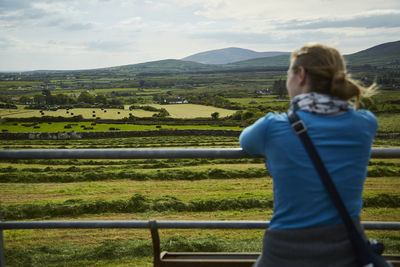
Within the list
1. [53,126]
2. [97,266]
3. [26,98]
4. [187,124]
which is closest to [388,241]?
[97,266]

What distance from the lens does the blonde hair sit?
5.47 feet

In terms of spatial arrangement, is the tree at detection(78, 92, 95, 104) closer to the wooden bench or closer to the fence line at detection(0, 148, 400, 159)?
the fence line at detection(0, 148, 400, 159)

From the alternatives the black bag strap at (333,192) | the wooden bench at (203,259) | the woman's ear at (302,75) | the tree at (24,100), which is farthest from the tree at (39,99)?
the black bag strap at (333,192)

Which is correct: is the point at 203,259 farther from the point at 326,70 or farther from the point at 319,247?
the point at 326,70

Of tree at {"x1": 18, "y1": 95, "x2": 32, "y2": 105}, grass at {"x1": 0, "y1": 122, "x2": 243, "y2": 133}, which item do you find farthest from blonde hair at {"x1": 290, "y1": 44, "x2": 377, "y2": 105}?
tree at {"x1": 18, "y1": 95, "x2": 32, "y2": 105}

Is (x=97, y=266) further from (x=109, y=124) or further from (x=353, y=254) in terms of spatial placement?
(x=109, y=124)

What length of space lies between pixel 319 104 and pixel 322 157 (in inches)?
10.1

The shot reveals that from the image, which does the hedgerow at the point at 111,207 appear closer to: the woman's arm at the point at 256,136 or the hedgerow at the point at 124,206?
the hedgerow at the point at 124,206

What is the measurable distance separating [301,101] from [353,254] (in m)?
0.77

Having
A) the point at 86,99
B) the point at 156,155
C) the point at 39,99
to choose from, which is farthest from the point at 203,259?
the point at 39,99

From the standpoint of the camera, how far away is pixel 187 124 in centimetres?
7525

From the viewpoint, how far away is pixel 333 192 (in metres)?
1.59

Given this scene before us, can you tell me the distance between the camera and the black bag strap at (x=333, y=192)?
1.59 meters

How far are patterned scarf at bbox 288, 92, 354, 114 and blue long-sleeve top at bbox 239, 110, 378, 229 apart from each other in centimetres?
3
